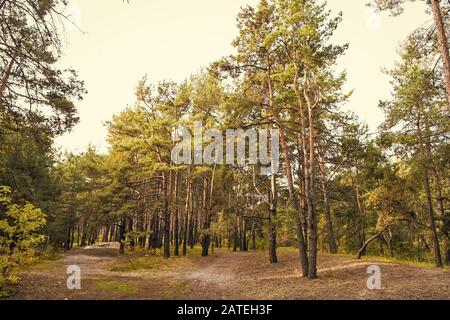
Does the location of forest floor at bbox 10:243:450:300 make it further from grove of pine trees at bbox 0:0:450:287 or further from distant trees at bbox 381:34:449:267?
distant trees at bbox 381:34:449:267

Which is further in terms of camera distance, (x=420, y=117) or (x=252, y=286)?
(x=420, y=117)

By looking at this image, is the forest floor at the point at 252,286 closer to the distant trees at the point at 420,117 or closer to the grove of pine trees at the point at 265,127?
the grove of pine trees at the point at 265,127

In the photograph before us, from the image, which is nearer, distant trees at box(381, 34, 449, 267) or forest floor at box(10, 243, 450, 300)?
forest floor at box(10, 243, 450, 300)

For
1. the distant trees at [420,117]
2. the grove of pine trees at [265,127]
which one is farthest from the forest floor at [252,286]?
the distant trees at [420,117]

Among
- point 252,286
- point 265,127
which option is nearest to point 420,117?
point 265,127

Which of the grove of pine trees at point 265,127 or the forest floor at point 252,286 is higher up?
the grove of pine trees at point 265,127

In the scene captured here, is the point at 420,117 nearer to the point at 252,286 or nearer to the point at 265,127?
the point at 265,127

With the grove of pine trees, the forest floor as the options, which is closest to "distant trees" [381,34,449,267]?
the grove of pine trees

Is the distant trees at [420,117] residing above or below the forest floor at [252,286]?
above

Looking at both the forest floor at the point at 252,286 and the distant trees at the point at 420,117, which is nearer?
the forest floor at the point at 252,286

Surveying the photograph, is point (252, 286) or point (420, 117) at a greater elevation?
point (420, 117)

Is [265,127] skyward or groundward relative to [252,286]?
skyward
